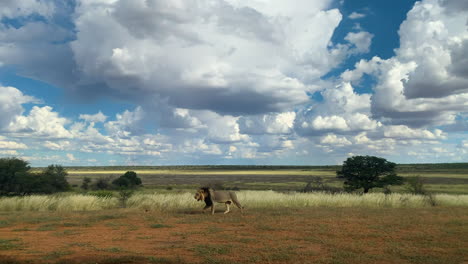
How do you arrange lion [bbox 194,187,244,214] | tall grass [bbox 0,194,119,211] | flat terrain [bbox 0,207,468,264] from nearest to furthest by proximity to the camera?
flat terrain [bbox 0,207,468,264] → lion [bbox 194,187,244,214] → tall grass [bbox 0,194,119,211]

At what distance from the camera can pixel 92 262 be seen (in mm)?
8641

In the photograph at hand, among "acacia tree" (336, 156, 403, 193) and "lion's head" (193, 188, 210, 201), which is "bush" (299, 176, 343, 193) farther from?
"lion's head" (193, 188, 210, 201)

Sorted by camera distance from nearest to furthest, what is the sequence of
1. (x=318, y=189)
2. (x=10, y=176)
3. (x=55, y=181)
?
(x=10, y=176) < (x=318, y=189) < (x=55, y=181)

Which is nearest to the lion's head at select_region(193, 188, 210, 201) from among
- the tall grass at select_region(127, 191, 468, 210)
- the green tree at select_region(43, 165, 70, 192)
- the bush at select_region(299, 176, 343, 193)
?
the tall grass at select_region(127, 191, 468, 210)

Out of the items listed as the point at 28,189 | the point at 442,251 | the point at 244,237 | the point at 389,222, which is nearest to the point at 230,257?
the point at 244,237

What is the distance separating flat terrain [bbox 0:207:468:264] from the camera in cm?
932

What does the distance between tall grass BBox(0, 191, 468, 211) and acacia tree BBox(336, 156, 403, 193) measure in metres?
14.6

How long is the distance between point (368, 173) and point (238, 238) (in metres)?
30.8

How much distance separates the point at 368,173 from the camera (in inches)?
1550

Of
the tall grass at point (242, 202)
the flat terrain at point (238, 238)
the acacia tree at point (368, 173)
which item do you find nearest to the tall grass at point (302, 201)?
the tall grass at point (242, 202)

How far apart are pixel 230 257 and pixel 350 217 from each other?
9343mm

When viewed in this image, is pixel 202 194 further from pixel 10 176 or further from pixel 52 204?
pixel 10 176

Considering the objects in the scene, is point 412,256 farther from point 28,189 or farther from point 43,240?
point 28,189

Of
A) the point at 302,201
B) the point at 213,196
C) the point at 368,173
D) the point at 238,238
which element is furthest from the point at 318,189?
the point at 238,238
